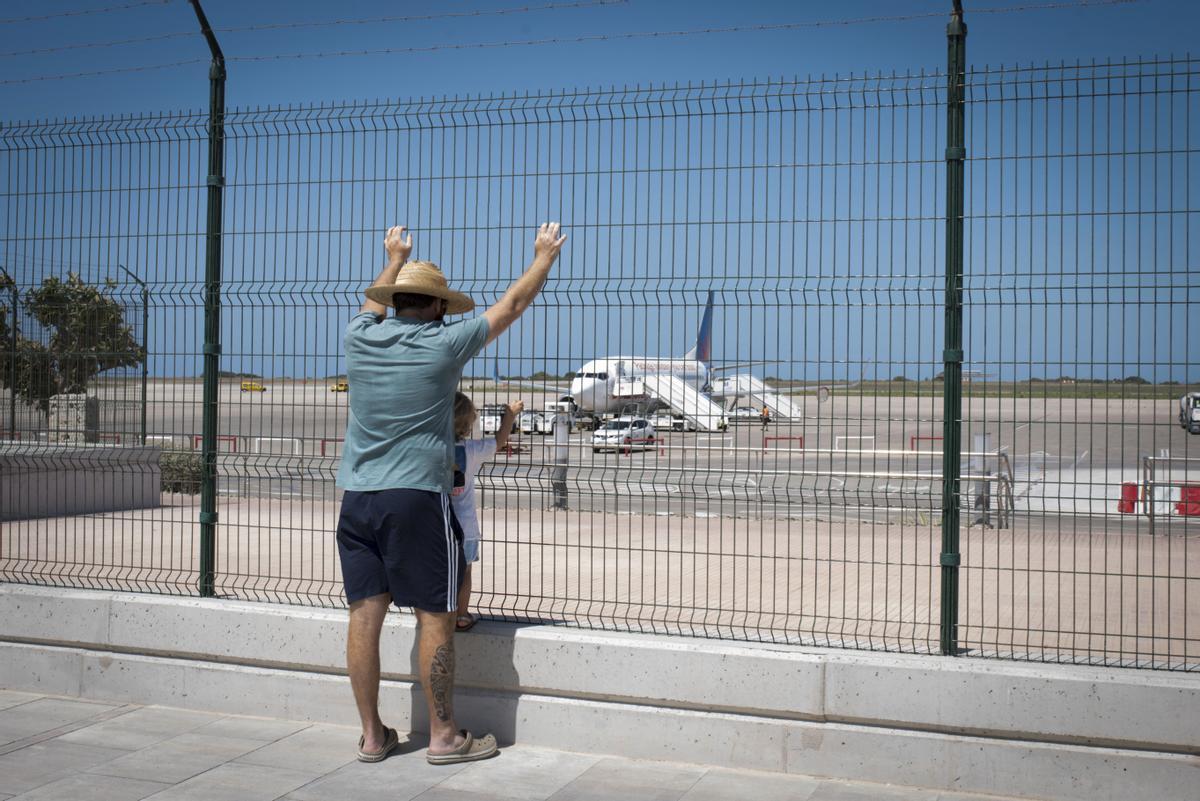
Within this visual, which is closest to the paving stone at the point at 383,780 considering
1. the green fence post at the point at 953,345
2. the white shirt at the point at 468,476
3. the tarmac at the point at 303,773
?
the tarmac at the point at 303,773

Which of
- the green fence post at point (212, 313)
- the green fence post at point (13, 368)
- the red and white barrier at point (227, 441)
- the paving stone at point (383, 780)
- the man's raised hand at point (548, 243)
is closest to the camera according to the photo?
the paving stone at point (383, 780)

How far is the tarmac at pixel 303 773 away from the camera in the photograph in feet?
16.4

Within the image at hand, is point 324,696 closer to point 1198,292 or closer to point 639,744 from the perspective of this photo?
point 639,744

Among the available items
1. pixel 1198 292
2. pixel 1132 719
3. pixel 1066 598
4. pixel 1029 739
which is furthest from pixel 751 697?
pixel 1066 598

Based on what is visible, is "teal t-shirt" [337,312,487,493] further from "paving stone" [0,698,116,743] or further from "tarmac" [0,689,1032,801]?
"paving stone" [0,698,116,743]

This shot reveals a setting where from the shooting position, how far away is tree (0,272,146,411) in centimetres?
732

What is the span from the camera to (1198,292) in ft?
16.5

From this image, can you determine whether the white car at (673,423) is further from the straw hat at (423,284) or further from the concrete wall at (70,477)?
the concrete wall at (70,477)

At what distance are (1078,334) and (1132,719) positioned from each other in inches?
62.5

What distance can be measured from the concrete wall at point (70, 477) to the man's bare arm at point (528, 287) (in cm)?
236

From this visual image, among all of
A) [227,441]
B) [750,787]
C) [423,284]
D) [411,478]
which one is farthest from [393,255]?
[750,787]

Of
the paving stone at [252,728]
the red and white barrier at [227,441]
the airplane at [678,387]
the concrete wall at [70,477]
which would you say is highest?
the airplane at [678,387]

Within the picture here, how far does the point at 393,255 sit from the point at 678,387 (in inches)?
62.1

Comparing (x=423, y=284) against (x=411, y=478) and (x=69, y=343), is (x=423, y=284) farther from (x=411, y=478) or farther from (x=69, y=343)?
(x=69, y=343)
